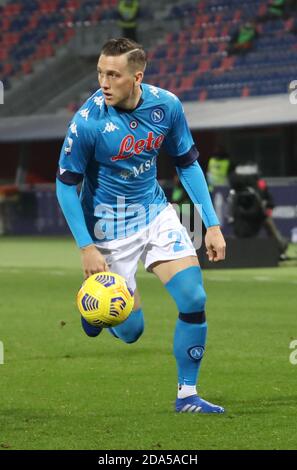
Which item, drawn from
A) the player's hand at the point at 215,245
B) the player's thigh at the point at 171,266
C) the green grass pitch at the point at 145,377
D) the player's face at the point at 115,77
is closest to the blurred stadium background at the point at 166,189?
the green grass pitch at the point at 145,377

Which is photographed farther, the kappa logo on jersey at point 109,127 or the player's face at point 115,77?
the kappa logo on jersey at point 109,127

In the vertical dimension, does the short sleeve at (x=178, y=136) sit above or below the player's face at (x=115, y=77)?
below

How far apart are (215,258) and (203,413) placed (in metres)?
0.99

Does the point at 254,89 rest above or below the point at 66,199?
above

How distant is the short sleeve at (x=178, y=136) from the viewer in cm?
795

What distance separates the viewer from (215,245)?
304 inches

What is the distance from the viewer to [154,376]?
9281mm

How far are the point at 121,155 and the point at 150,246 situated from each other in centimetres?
64
